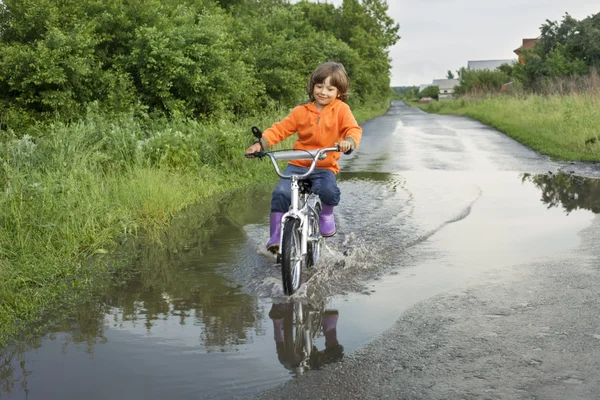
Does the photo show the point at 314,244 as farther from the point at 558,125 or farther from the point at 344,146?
the point at 558,125

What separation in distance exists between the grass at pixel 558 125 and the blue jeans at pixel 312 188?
388 inches

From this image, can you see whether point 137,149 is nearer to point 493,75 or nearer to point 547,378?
point 547,378

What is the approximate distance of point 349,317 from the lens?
15.2ft

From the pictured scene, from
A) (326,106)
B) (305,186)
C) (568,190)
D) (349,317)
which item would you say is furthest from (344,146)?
(568,190)

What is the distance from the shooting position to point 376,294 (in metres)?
5.18

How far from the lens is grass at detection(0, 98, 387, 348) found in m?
5.33

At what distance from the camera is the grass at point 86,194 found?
17.5ft

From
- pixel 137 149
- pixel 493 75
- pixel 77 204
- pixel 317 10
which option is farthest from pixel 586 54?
pixel 77 204

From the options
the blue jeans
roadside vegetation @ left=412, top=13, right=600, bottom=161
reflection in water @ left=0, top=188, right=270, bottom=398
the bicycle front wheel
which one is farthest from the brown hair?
roadside vegetation @ left=412, top=13, right=600, bottom=161

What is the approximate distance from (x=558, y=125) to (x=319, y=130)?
15.0 metres

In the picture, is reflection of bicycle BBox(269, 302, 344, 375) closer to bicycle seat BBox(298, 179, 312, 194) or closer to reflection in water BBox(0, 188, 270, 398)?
reflection in water BBox(0, 188, 270, 398)

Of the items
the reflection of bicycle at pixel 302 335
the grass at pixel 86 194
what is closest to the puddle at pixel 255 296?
the reflection of bicycle at pixel 302 335

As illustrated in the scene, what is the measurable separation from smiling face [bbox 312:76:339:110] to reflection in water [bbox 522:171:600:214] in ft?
14.3

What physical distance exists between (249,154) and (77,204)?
112 inches
